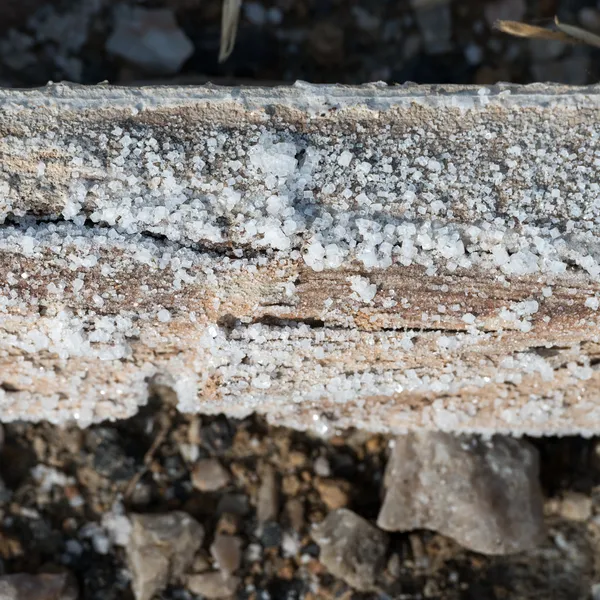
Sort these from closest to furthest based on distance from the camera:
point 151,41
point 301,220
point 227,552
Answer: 1. point 301,220
2. point 227,552
3. point 151,41

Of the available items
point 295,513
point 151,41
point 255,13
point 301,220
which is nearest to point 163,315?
point 301,220

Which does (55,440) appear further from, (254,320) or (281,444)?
(254,320)

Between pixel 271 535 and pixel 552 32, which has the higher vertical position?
pixel 552 32

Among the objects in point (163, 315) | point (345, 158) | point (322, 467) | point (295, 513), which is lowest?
point (295, 513)

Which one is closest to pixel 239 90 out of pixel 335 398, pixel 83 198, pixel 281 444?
pixel 83 198

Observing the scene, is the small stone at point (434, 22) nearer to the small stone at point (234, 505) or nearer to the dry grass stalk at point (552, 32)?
the dry grass stalk at point (552, 32)

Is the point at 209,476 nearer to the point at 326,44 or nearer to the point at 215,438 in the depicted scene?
the point at 215,438
